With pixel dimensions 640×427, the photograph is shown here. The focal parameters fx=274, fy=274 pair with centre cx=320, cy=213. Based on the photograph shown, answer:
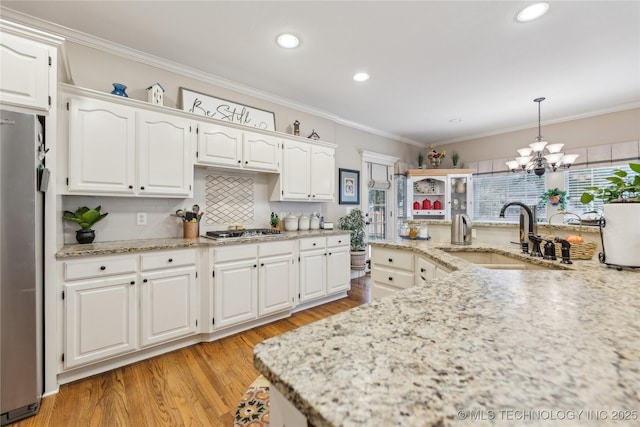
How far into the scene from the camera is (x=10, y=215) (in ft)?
5.01

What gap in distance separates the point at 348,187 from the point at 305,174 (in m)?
1.19

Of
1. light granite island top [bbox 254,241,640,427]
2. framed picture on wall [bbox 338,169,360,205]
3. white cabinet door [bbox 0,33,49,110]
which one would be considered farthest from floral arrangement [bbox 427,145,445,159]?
white cabinet door [bbox 0,33,49,110]

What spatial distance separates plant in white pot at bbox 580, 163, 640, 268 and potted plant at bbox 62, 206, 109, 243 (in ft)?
10.5

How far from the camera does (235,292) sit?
2.59 m

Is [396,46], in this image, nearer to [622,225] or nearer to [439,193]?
[622,225]

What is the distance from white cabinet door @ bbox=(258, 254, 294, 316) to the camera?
9.11ft

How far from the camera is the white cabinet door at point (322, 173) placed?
3605 mm

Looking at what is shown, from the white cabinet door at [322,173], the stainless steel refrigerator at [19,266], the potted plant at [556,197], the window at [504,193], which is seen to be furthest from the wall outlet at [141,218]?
the potted plant at [556,197]

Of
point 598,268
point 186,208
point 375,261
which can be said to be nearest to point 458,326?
point 598,268

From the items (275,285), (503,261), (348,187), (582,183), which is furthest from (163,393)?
(582,183)

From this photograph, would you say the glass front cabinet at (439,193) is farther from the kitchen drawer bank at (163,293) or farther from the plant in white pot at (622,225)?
the plant in white pot at (622,225)

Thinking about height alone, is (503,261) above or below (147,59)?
below

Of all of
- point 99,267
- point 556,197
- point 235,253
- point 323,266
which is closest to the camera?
point 99,267

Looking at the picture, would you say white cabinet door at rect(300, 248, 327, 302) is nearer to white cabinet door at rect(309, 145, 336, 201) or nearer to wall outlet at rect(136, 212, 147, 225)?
white cabinet door at rect(309, 145, 336, 201)
